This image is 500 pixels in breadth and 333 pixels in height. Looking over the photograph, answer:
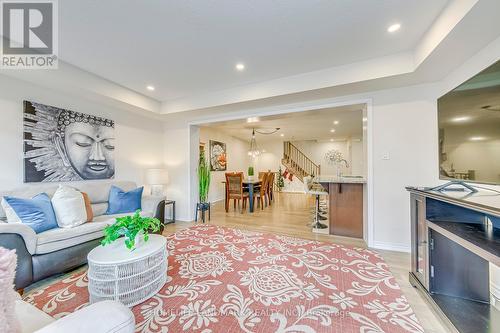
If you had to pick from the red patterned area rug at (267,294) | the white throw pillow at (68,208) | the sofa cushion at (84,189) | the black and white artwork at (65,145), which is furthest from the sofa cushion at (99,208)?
the red patterned area rug at (267,294)

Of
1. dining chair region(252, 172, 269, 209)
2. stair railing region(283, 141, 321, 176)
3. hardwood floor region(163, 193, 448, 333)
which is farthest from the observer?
stair railing region(283, 141, 321, 176)

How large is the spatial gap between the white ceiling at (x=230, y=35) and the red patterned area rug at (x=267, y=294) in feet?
8.39

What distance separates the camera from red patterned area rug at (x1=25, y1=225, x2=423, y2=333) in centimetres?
151

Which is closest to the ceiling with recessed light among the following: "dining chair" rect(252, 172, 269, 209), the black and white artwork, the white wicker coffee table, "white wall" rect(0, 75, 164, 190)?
"white wall" rect(0, 75, 164, 190)

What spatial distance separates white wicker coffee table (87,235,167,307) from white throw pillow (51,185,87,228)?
2.88 feet

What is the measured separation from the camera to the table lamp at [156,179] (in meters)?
3.99

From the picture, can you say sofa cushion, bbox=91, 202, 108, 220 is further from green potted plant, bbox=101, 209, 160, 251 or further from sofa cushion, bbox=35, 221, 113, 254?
green potted plant, bbox=101, 209, 160, 251

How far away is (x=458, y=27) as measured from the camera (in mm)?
1621

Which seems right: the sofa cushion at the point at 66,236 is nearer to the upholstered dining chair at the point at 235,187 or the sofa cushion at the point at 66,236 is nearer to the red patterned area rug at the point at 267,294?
the red patterned area rug at the point at 267,294

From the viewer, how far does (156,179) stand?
4.01 metres

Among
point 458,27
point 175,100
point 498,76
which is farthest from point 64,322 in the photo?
point 175,100

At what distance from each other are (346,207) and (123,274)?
131 inches

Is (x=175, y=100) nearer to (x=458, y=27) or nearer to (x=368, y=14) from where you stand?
(x=368, y=14)

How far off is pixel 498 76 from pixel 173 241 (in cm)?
381
